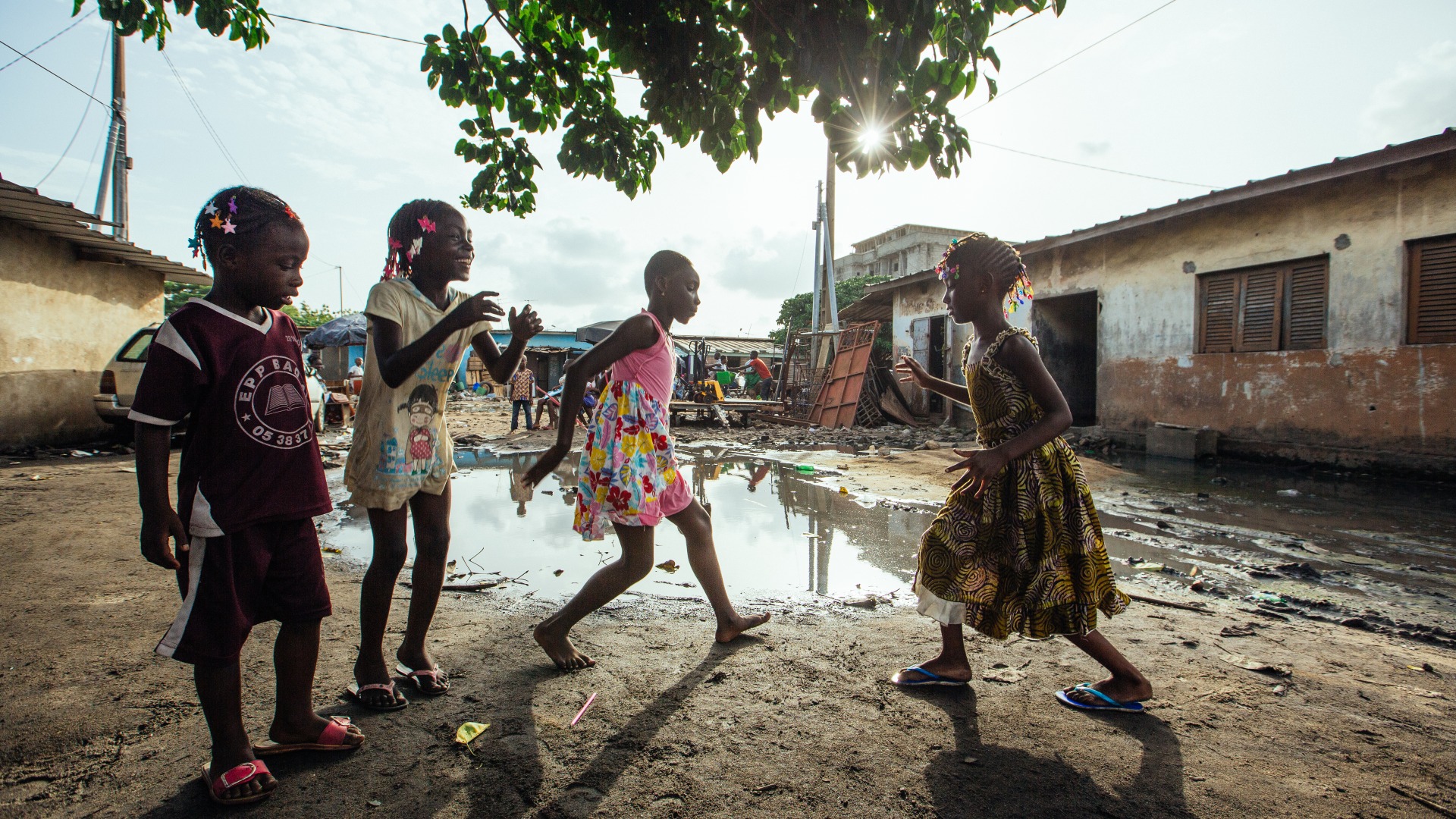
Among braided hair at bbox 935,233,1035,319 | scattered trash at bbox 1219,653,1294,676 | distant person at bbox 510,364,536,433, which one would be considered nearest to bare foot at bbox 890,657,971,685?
scattered trash at bbox 1219,653,1294,676

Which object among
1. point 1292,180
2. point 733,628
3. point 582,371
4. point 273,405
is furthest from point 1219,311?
point 273,405

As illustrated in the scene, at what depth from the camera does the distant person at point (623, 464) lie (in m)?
2.46

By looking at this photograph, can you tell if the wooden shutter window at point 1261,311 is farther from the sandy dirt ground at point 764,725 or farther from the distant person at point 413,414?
the distant person at point 413,414

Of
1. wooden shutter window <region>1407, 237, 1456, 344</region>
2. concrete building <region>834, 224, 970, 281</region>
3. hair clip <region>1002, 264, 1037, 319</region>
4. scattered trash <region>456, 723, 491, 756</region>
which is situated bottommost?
scattered trash <region>456, 723, 491, 756</region>

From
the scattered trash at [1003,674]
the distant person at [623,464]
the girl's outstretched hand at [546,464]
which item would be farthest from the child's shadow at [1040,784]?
the girl's outstretched hand at [546,464]

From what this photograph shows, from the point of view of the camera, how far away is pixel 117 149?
1131 centimetres

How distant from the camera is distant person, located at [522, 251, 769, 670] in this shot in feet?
8.05

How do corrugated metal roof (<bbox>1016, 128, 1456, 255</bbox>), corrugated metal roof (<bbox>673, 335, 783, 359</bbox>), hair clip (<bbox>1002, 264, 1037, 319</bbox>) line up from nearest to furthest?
hair clip (<bbox>1002, 264, 1037, 319</bbox>), corrugated metal roof (<bbox>1016, 128, 1456, 255</bbox>), corrugated metal roof (<bbox>673, 335, 783, 359</bbox>)

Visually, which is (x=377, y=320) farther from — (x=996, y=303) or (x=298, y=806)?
(x=996, y=303)

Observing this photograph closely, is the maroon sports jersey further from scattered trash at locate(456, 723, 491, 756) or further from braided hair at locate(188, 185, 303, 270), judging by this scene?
scattered trash at locate(456, 723, 491, 756)

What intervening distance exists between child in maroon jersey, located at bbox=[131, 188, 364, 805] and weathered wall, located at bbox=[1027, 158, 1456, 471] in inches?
417

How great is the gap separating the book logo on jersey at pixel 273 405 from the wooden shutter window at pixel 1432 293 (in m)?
10.8

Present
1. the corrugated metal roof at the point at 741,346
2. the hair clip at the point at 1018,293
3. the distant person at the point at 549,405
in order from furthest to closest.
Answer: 1. the corrugated metal roof at the point at 741,346
2. the distant person at the point at 549,405
3. the hair clip at the point at 1018,293

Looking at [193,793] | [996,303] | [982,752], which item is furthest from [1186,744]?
[193,793]
